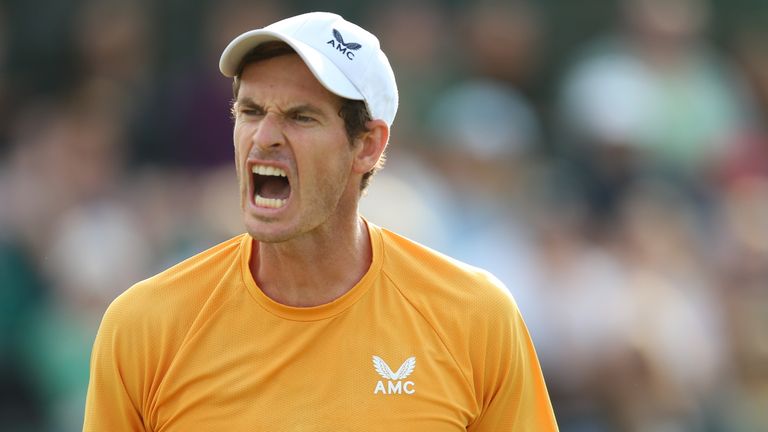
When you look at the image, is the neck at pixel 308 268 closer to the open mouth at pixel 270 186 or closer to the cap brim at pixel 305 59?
the open mouth at pixel 270 186

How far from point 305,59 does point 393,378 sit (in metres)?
0.93

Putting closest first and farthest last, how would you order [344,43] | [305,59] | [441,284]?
[305,59] < [344,43] < [441,284]

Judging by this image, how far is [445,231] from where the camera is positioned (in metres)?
8.07

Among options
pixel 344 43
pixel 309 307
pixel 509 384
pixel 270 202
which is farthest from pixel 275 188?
pixel 509 384

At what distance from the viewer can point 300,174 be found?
142 inches

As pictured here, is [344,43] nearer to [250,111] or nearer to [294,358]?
[250,111]

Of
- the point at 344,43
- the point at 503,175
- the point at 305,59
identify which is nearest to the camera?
the point at 305,59

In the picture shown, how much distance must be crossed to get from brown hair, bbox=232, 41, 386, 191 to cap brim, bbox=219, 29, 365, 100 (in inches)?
1.0

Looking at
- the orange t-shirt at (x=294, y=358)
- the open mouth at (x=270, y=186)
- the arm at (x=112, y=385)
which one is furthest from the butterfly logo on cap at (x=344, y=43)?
the arm at (x=112, y=385)

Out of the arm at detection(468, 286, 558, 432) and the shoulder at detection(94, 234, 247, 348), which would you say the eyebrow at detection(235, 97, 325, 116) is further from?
the arm at detection(468, 286, 558, 432)

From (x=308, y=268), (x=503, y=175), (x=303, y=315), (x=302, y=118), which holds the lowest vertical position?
(x=503, y=175)

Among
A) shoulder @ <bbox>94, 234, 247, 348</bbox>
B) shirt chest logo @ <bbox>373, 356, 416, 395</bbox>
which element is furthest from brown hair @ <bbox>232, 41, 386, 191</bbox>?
shirt chest logo @ <bbox>373, 356, 416, 395</bbox>

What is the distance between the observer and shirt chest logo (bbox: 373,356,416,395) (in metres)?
3.62

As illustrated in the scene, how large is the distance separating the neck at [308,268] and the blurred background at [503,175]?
12.5 ft
